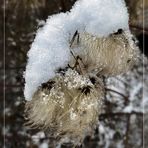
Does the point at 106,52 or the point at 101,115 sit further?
the point at 101,115

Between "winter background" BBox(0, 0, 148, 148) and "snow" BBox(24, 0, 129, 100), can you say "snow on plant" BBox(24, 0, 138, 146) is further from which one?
"winter background" BBox(0, 0, 148, 148)

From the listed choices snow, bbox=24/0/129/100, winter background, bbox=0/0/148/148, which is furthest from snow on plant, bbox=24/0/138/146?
winter background, bbox=0/0/148/148

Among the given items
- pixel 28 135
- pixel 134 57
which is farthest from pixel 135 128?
pixel 134 57

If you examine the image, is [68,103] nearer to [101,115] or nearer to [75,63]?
[75,63]

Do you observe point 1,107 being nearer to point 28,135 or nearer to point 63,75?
point 28,135

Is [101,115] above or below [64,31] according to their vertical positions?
below

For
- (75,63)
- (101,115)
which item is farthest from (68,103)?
(101,115)

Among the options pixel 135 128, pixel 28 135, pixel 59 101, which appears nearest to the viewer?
pixel 59 101

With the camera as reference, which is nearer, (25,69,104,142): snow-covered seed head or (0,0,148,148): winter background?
(25,69,104,142): snow-covered seed head
